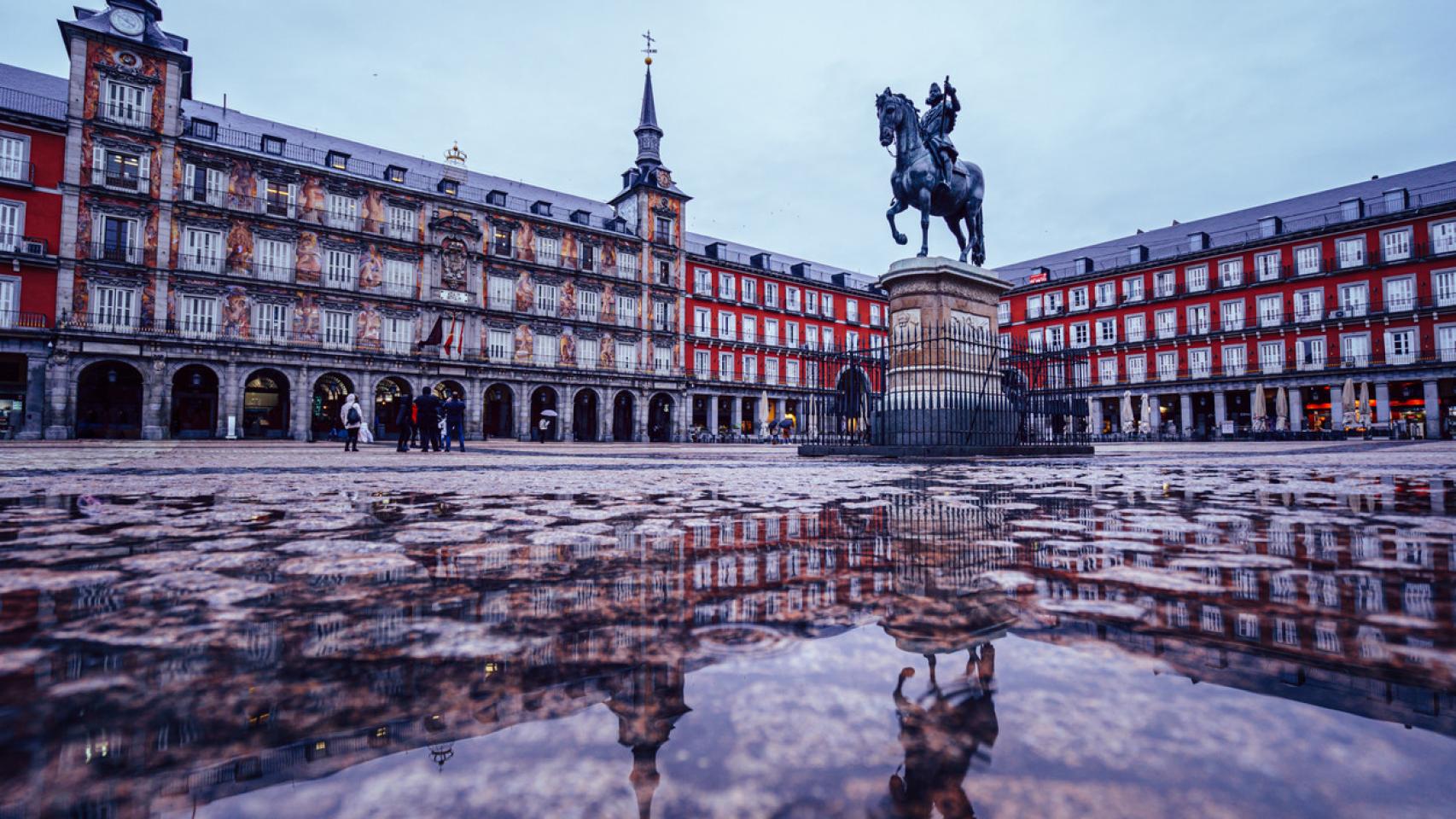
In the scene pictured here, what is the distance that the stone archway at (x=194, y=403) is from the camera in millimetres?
21016

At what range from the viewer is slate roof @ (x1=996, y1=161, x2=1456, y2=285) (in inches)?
1057

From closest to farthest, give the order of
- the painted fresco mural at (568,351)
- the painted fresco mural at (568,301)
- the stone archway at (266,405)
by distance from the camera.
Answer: the stone archway at (266,405), the painted fresco mural at (568,351), the painted fresco mural at (568,301)

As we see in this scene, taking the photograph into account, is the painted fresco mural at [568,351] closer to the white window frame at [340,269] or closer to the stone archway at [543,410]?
the stone archway at [543,410]

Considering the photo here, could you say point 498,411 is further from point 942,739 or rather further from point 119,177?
point 942,739

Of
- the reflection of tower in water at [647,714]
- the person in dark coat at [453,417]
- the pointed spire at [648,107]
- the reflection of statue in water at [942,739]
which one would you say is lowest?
the reflection of tower in water at [647,714]

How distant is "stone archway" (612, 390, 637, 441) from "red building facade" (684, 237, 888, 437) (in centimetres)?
317

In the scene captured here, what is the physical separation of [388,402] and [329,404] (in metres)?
1.96

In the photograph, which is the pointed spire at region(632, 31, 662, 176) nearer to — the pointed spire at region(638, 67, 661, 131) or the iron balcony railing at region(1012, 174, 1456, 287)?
the pointed spire at region(638, 67, 661, 131)

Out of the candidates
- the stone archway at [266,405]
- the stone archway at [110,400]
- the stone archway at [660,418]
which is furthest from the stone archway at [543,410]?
the stone archway at [110,400]

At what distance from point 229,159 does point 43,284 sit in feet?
20.5

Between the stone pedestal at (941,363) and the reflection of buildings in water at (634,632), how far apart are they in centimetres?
617

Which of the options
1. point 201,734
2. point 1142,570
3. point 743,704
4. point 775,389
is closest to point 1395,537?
point 1142,570

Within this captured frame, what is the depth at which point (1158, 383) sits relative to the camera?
3119 cm

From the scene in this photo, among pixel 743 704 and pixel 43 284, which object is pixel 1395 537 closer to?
pixel 743 704
